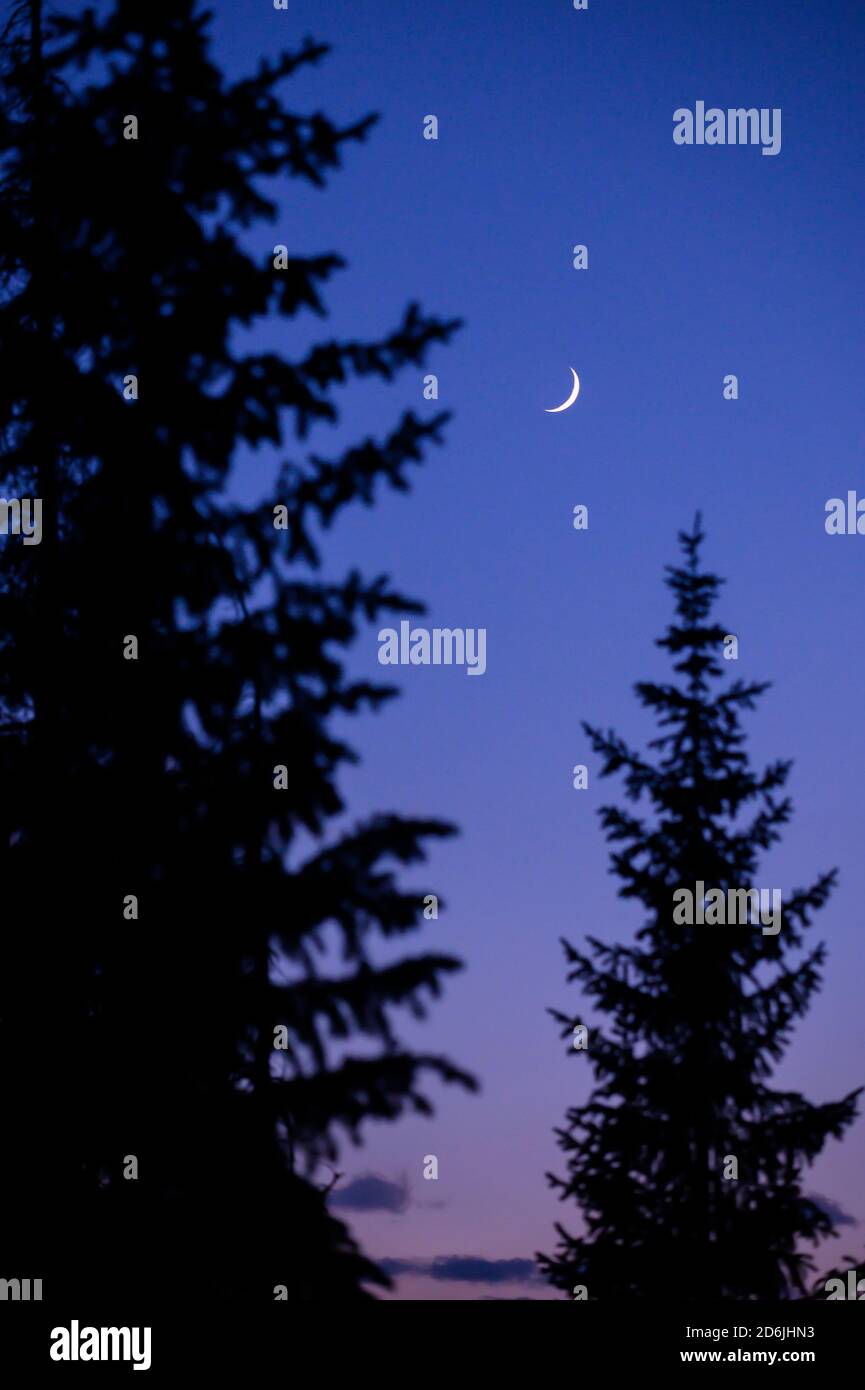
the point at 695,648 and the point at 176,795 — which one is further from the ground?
the point at 695,648

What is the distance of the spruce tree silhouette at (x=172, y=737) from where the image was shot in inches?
364

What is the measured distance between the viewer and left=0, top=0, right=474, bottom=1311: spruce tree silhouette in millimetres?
9250

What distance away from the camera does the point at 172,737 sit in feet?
32.6

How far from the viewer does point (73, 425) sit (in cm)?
1055

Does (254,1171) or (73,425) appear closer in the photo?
(254,1171)

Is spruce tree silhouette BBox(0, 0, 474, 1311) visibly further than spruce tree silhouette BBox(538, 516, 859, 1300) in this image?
No

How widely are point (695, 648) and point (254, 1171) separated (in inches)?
582

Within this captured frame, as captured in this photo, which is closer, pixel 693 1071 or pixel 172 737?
pixel 172 737

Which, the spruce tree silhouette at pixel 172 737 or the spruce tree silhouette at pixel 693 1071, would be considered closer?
the spruce tree silhouette at pixel 172 737
